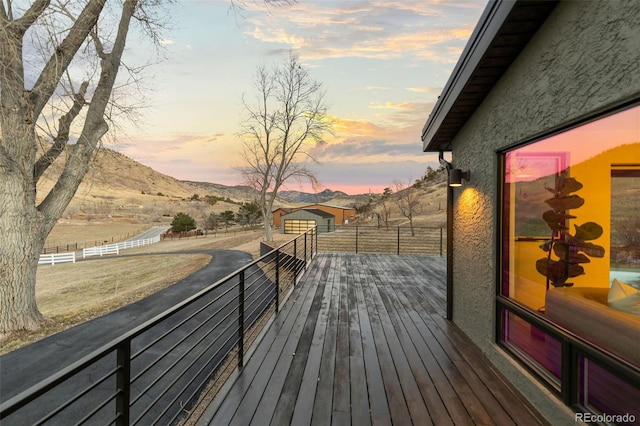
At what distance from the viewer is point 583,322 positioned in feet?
6.37

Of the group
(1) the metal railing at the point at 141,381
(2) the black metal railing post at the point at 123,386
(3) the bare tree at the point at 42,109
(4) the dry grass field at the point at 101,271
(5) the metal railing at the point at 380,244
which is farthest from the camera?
(5) the metal railing at the point at 380,244

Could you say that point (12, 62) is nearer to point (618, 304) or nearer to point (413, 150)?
→ point (618, 304)

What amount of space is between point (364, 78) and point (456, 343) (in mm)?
8649

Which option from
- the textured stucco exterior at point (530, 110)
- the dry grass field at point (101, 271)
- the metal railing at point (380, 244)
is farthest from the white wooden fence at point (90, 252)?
the textured stucco exterior at point (530, 110)

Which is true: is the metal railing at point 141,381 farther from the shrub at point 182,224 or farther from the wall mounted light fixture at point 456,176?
the shrub at point 182,224

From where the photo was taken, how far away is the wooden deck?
2.06 meters

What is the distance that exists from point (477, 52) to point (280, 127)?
58.3ft

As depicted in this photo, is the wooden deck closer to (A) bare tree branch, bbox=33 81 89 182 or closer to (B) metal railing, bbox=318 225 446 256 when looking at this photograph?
(A) bare tree branch, bbox=33 81 89 182

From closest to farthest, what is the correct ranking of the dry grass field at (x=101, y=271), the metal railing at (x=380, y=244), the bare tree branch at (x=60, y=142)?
1. the bare tree branch at (x=60, y=142)
2. the dry grass field at (x=101, y=271)
3. the metal railing at (x=380, y=244)

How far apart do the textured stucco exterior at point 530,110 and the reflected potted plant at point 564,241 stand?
1.35ft

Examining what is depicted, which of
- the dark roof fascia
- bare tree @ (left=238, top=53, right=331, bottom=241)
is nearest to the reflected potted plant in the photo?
the dark roof fascia

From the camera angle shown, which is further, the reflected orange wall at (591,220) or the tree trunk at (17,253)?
the tree trunk at (17,253)

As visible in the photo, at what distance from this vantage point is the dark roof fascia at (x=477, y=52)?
6.90 ft

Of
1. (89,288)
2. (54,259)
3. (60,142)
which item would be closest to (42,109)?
(60,142)
